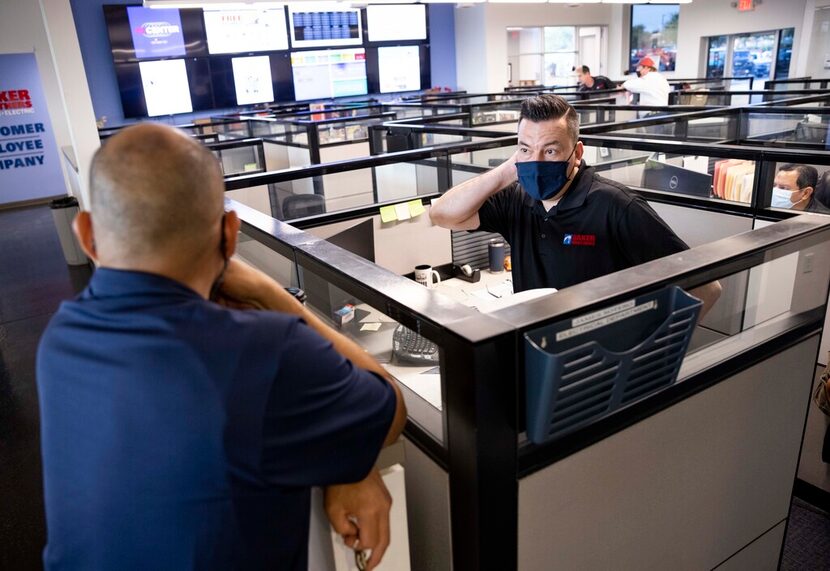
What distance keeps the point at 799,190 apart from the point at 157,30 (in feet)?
30.1

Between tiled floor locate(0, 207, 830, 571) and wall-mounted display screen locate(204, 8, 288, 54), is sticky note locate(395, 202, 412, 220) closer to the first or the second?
tiled floor locate(0, 207, 830, 571)

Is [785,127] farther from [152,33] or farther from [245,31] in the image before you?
[152,33]

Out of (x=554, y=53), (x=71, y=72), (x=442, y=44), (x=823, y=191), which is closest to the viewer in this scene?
(x=823, y=191)

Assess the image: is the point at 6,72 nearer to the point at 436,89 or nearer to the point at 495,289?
the point at 436,89

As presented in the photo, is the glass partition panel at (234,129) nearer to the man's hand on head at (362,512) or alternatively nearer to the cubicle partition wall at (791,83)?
the cubicle partition wall at (791,83)

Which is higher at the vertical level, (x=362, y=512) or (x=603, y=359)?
(x=603, y=359)

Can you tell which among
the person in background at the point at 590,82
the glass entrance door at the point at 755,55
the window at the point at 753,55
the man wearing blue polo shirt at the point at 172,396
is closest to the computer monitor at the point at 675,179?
the man wearing blue polo shirt at the point at 172,396

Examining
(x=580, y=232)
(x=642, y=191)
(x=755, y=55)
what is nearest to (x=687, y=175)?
(x=642, y=191)

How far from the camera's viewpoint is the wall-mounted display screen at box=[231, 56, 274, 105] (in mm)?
9977

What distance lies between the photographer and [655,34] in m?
13.0

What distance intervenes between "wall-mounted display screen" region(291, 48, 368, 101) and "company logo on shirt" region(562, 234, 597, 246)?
960 cm

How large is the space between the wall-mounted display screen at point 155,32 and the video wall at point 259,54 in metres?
0.01

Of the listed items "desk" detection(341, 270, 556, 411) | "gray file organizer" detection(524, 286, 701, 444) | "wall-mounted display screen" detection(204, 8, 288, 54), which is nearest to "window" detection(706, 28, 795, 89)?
"wall-mounted display screen" detection(204, 8, 288, 54)

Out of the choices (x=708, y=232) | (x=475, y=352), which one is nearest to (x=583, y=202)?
(x=708, y=232)
